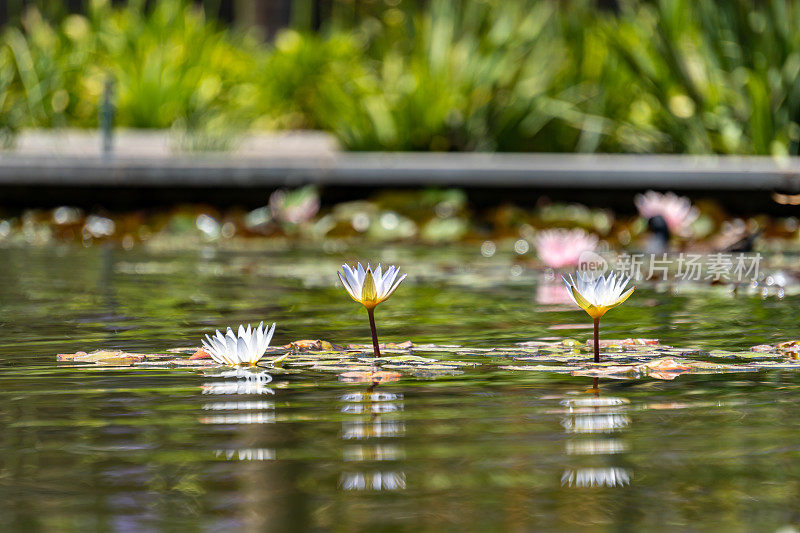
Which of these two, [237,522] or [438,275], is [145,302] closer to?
[438,275]

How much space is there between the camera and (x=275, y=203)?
728 cm

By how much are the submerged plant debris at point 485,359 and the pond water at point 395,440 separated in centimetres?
6

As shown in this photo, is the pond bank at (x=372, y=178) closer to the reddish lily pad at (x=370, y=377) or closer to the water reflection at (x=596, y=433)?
the reddish lily pad at (x=370, y=377)

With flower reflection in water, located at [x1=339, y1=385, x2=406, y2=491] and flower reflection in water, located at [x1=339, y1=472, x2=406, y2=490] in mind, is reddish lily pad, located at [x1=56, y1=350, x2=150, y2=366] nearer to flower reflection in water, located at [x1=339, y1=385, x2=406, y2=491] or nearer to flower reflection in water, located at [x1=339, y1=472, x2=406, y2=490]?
flower reflection in water, located at [x1=339, y1=385, x2=406, y2=491]

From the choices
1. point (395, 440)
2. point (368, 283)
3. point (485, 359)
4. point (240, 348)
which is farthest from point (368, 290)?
point (395, 440)

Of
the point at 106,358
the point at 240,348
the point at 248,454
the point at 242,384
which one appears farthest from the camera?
the point at 106,358

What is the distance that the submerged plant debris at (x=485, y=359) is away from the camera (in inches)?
116

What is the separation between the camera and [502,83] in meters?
9.45

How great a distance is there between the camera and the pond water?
1.78m

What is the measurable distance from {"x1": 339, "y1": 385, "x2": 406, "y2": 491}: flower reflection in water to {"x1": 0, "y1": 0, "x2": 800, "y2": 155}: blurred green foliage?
6027mm

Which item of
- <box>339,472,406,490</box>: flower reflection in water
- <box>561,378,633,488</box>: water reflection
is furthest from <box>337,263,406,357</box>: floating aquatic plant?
<box>339,472,406,490</box>: flower reflection in water

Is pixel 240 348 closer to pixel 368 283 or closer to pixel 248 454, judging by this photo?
pixel 368 283

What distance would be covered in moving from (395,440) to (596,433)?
0.99ft

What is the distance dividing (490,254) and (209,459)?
14.2ft
